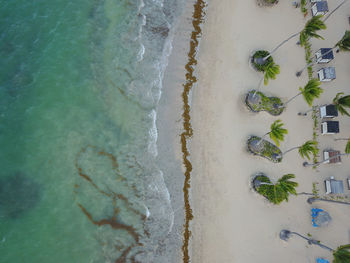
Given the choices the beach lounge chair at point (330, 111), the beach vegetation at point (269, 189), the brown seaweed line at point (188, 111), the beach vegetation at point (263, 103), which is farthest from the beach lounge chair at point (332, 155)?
the brown seaweed line at point (188, 111)

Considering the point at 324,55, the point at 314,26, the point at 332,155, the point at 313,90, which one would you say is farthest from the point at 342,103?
the point at 314,26

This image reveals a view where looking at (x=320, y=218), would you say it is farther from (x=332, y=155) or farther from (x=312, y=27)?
(x=312, y=27)

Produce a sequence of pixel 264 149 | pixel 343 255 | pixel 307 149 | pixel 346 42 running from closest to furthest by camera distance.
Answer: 1. pixel 343 255
2. pixel 307 149
3. pixel 264 149
4. pixel 346 42

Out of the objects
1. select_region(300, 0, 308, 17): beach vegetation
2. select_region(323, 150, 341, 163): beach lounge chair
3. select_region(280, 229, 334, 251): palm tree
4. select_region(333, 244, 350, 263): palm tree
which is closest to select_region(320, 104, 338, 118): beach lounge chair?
select_region(323, 150, 341, 163): beach lounge chair

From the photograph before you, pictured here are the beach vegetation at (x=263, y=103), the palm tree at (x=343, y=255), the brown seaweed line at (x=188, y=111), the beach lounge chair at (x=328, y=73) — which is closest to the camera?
the palm tree at (x=343, y=255)

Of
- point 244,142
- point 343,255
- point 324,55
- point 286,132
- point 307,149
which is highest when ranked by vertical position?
point 324,55

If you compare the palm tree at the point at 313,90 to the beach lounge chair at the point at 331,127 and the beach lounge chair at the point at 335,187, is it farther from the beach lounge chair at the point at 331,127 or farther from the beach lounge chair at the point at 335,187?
the beach lounge chair at the point at 335,187

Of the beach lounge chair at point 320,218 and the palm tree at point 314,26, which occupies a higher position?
the palm tree at point 314,26

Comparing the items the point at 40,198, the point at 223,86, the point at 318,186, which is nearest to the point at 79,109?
the point at 40,198
